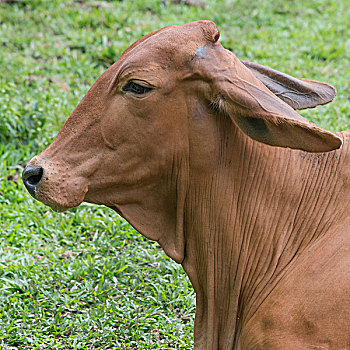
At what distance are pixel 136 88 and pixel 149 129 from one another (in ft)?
0.59

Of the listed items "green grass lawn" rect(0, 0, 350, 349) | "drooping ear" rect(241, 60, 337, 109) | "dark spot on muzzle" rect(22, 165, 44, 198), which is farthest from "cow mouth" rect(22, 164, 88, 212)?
"green grass lawn" rect(0, 0, 350, 349)

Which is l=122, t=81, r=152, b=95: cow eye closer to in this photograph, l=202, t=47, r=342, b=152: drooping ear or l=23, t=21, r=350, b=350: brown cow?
l=23, t=21, r=350, b=350: brown cow

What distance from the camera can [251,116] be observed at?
8.12ft

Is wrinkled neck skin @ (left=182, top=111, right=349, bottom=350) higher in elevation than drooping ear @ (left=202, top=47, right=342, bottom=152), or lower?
lower

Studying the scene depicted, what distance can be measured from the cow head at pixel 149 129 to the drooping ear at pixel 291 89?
0.45 m

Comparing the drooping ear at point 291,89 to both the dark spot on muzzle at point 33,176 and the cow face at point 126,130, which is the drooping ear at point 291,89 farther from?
the dark spot on muzzle at point 33,176

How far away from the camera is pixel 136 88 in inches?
106

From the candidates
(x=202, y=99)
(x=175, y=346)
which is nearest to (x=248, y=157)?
(x=202, y=99)

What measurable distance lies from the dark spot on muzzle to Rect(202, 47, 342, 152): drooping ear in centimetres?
82

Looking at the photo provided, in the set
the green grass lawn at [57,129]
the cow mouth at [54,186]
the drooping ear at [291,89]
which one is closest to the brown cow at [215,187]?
the cow mouth at [54,186]

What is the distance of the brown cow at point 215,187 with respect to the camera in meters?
2.61

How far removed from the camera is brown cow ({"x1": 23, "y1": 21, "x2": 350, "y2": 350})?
261cm

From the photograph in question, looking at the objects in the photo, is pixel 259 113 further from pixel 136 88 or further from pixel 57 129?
pixel 57 129

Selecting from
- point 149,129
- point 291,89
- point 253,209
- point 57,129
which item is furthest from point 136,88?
point 57,129
